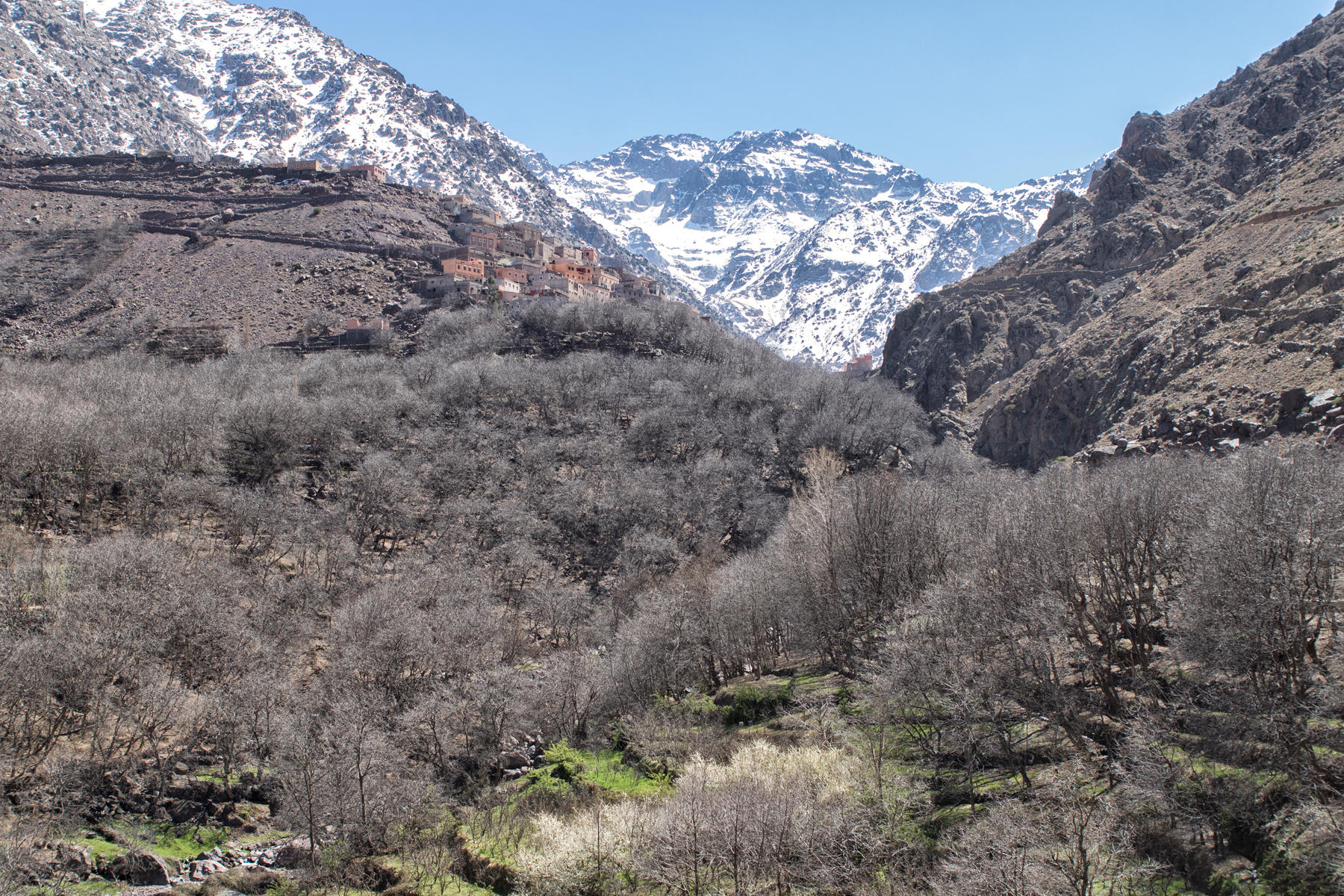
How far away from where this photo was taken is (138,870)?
24234 millimetres

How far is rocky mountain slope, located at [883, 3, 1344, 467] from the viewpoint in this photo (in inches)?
1917

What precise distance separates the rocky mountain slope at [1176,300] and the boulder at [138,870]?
4847cm

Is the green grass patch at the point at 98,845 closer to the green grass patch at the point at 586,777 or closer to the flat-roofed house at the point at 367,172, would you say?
the green grass patch at the point at 586,777

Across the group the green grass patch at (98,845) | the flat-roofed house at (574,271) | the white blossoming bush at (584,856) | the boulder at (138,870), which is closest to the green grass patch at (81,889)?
the boulder at (138,870)

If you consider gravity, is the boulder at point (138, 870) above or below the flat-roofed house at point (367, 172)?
below

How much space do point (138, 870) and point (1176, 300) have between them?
7715cm

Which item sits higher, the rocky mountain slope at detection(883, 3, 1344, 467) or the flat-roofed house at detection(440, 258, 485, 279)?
the flat-roofed house at detection(440, 258, 485, 279)

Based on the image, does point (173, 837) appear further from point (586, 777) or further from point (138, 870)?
point (586, 777)

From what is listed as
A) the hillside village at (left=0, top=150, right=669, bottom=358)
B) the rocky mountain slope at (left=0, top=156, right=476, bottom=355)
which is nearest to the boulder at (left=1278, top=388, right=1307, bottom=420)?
the hillside village at (left=0, top=150, right=669, bottom=358)

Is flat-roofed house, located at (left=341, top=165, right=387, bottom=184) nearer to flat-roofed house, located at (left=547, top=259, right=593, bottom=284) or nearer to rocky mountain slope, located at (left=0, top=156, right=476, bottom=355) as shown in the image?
rocky mountain slope, located at (left=0, top=156, right=476, bottom=355)

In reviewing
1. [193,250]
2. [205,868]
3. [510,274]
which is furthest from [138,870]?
[193,250]

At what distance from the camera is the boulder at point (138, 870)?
23.9 meters

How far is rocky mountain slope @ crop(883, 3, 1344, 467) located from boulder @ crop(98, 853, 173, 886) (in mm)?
48471

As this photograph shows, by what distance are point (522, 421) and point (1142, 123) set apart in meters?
86.8
